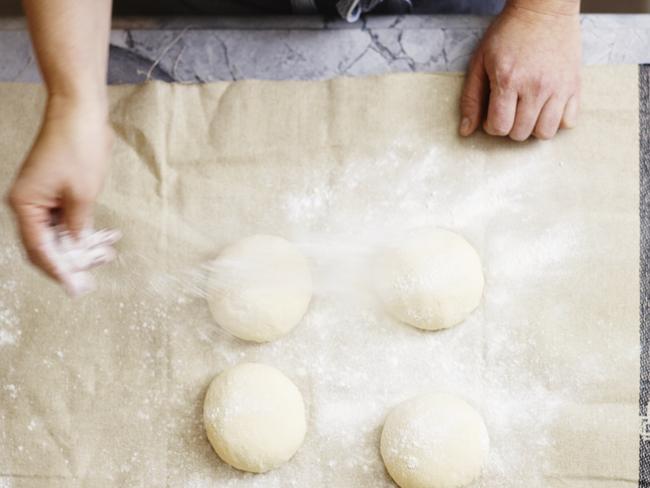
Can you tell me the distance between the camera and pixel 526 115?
1129mm

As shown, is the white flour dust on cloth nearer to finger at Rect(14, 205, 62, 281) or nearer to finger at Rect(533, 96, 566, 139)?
finger at Rect(14, 205, 62, 281)

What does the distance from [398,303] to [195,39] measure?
1.84 feet

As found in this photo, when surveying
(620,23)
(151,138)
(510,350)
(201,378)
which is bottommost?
(201,378)

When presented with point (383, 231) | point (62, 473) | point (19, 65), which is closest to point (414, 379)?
point (383, 231)

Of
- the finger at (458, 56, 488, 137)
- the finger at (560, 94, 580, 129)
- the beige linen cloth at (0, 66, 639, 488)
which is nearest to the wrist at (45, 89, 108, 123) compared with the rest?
the beige linen cloth at (0, 66, 639, 488)

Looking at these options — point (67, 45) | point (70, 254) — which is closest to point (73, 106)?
point (67, 45)

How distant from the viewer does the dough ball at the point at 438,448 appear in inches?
43.1

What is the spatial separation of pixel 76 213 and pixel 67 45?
203mm

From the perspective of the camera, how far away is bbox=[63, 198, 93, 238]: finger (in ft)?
2.92

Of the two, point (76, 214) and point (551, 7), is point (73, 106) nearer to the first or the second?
point (76, 214)

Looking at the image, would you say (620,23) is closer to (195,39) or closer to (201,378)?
(195,39)

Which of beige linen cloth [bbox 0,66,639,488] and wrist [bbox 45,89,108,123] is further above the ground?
wrist [bbox 45,89,108,123]

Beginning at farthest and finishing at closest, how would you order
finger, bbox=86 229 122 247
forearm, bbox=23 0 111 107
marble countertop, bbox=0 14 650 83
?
marble countertop, bbox=0 14 650 83 < finger, bbox=86 229 122 247 < forearm, bbox=23 0 111 107

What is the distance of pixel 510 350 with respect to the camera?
1.15 metres
